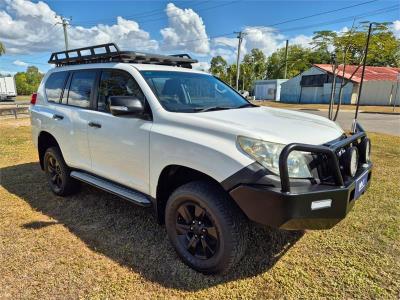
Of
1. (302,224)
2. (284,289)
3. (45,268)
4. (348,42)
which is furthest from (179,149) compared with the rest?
(348,42)

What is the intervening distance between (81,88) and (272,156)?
2.78m

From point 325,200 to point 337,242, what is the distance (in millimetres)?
1333

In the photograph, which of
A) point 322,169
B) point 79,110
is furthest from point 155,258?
point 79,110

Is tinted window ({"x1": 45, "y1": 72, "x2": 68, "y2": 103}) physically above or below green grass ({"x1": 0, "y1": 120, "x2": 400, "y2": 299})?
above

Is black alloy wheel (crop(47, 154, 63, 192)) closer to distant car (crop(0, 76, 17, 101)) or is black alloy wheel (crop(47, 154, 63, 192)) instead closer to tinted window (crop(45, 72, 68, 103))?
tinted window (crop(45, 72, 68, 103))

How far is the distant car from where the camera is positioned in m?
41.8

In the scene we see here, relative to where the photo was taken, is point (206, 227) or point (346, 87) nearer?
point (206, 227)

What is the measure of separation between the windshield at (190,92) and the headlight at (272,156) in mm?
881

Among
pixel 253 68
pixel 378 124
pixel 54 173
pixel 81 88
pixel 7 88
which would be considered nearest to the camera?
pixel 81 88

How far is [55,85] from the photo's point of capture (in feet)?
14.7

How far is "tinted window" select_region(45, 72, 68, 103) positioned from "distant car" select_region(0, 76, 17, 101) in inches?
1762

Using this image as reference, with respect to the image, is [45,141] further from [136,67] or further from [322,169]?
[322,169]

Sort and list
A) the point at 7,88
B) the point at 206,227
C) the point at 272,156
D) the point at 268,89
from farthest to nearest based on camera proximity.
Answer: the point at 268,89
the point at 7,88
the point at 206,227
the point at 272,156

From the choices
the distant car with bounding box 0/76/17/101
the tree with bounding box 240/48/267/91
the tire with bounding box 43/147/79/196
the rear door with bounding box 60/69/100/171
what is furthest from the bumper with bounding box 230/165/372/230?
the tree with bounding box 240/48/267/91
